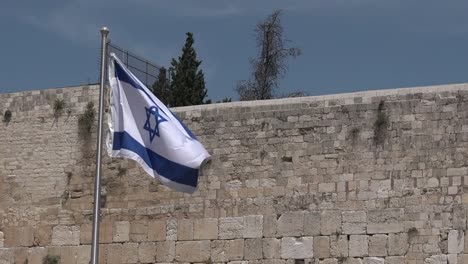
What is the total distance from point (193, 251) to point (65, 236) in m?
1.97

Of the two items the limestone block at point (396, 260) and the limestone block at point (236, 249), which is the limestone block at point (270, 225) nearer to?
the limestone block at point (236, 249)

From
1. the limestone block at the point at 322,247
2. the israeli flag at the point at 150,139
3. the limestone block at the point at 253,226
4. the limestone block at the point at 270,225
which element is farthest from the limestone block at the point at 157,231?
the israeli flag at the point at 150,139

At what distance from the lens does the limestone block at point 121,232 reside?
14173 millimetres

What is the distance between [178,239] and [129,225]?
824 mm

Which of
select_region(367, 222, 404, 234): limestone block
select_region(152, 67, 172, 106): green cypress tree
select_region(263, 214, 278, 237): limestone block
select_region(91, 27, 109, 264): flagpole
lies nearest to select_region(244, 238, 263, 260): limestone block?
select_region(263, 214, 278, 237): limestone block

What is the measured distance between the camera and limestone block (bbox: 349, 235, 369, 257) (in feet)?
41.4

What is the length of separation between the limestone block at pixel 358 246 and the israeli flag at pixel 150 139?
8.24 ft

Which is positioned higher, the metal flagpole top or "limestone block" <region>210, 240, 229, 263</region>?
the metal flagpole top

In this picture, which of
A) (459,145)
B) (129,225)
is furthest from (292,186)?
(129,225)

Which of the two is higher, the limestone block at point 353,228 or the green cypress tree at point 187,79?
the green cypress tree at point 187,79

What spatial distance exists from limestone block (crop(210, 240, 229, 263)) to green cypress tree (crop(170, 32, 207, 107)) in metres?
12.4

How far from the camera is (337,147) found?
17.2 metres

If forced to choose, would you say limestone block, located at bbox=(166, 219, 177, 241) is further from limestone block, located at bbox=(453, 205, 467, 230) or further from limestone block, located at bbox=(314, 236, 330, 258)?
limestone block, located at bbox=(453, 205, 467, 230)

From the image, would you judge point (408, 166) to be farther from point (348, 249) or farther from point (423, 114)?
point (348, 249)
